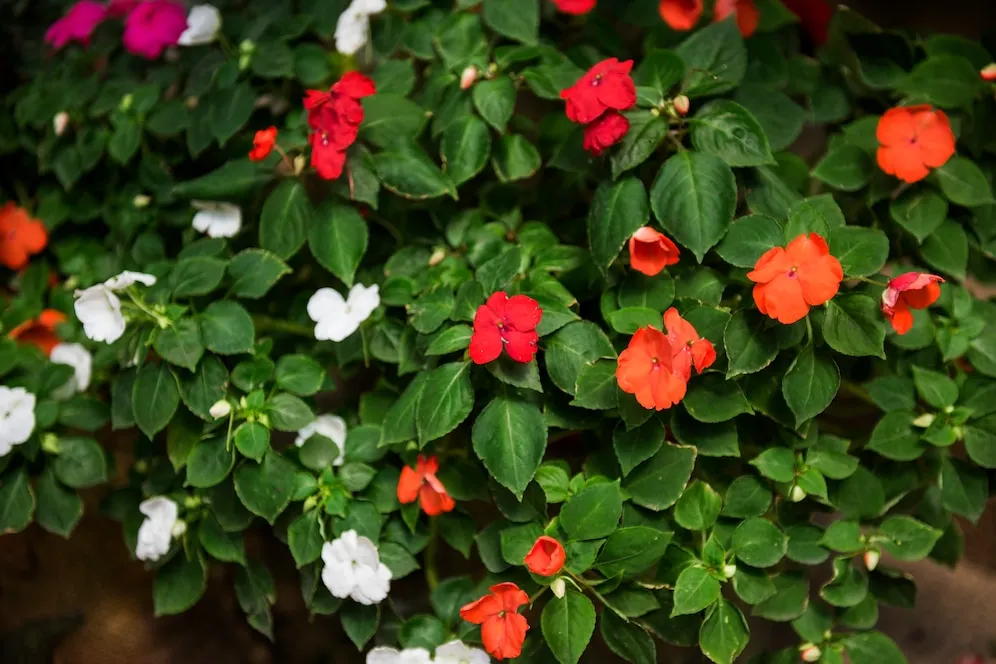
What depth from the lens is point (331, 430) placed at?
3.78 ft

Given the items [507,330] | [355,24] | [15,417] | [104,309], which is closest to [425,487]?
[507,330]

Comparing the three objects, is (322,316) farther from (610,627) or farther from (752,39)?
(752,39)

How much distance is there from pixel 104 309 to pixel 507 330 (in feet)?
1.75

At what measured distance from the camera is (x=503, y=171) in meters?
1.19

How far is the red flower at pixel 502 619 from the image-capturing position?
0.96m

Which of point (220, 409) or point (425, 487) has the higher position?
point (220, 409)

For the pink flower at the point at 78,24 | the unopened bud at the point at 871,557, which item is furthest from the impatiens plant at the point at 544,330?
the pink flower at the point at 78,24

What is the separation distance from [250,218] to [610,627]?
0.82 metres

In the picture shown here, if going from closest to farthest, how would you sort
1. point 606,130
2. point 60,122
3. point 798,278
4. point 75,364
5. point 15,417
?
1. point 798,278
2. point 606,130
3. point 15,417
4. point 75,364
5. point 60,122

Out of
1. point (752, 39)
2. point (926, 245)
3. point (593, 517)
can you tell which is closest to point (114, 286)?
point (593, 517)

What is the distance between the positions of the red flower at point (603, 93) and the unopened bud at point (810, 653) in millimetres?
761

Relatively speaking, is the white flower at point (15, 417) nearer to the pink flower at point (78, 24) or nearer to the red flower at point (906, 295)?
the pink flower at point (78, 24)

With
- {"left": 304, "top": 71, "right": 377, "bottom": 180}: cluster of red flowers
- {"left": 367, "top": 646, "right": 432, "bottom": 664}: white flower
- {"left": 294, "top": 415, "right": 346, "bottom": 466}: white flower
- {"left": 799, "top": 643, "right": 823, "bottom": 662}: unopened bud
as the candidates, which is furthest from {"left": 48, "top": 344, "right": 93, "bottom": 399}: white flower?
{"left": 799, "top": 643, "right": 823, "bottom": 662}: unopened bud

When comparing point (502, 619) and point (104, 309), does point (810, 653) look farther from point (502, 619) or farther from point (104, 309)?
point (104, 309)
